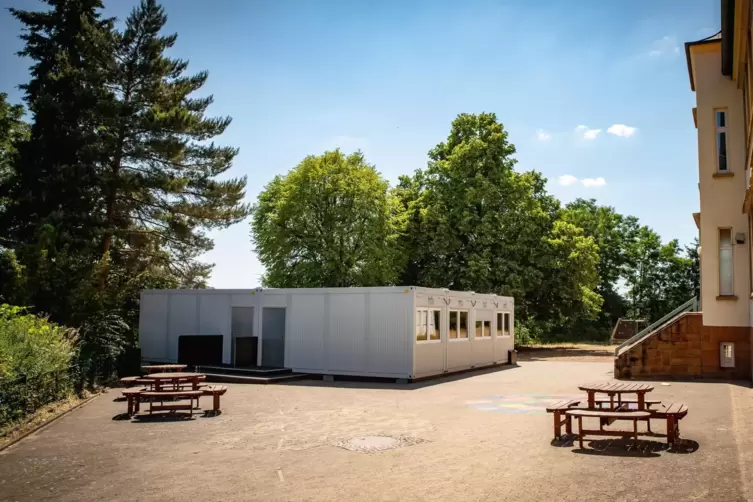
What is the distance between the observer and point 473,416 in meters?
12.8

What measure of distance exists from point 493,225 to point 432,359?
1669cm

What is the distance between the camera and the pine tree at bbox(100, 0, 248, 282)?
27625 millimetres

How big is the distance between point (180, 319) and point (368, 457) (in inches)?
683

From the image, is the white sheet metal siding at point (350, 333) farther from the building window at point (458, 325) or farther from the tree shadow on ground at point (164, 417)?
the tree shadow on ground at point (164, 417)

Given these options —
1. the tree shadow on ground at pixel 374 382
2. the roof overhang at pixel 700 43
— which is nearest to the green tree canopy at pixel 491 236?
the tree shadow on ground at pixel 374 382

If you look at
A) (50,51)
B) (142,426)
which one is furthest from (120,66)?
(142,426)

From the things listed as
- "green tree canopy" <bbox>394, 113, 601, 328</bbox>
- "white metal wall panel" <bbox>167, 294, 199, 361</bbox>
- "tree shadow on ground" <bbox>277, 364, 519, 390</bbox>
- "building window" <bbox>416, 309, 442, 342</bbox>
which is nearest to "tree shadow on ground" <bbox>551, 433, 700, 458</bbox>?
"tree shadow on ground" <bbox>277, 364, 519, 390</bbox>

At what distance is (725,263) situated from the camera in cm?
1892

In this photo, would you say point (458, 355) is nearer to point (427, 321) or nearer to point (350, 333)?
point (427, 321)

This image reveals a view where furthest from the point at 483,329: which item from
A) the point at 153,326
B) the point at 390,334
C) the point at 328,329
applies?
the point at 153,326

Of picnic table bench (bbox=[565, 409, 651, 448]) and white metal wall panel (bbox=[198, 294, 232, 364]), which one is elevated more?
white metal wall panel (bbox=[198, 294, 232, 364])

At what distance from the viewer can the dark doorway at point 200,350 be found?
22609 millimetres

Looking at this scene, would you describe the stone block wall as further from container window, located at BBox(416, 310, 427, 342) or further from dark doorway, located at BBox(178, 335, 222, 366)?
dark doorway, located at BBox(178, 335, 222, 366)

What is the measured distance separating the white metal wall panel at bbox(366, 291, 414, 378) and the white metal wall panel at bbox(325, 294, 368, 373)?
288 mm
